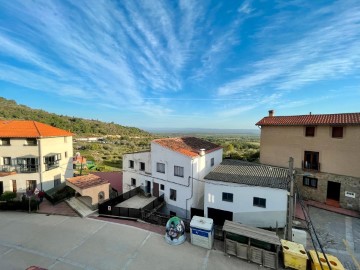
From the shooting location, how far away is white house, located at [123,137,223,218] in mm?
19812

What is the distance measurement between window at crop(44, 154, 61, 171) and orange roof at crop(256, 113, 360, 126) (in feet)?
86.8

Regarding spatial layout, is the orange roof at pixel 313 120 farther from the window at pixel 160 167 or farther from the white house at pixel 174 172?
the window at pixel 160 167

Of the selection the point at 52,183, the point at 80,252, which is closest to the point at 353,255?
the point at 80,252

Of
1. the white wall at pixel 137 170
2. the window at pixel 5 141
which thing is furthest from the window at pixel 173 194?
the window at pixel 5 141

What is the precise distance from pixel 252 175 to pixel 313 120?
9281 millimetres

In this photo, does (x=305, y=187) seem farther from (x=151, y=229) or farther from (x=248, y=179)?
(x=151, y=229)

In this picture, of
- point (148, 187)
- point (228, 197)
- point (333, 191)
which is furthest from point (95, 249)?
point (333, 191)

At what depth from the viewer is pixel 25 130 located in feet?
79.2

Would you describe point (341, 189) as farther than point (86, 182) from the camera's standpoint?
No

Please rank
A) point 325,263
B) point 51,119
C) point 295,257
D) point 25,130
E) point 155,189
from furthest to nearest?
point 51,119 < point 25,130 < point 155,189 < point 295,257 < point 325,263

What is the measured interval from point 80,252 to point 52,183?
16.1 meters

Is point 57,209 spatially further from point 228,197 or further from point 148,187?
point 228,197

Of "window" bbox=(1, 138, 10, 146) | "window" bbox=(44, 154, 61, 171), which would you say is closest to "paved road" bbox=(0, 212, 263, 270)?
"window" bbox=(44, 154, 61, 171)

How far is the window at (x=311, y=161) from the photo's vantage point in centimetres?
2017
